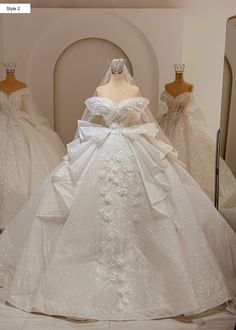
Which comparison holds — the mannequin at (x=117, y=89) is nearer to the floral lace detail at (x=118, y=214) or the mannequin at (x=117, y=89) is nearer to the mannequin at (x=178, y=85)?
the floral lace detail at (x=118, y=214)

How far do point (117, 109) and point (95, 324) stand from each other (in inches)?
41.1

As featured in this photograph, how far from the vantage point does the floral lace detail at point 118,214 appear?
1977 millimetres

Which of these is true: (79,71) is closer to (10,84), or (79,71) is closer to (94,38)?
(94,38)

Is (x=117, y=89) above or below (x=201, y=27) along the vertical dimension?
below

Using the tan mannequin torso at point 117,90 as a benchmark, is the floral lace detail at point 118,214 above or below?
below

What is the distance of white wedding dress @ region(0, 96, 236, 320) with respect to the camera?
194cm

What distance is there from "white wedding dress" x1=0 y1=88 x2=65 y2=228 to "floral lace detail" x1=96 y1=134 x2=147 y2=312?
567 mm

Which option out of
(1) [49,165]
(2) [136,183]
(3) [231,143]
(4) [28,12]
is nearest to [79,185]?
(2) [136,183]

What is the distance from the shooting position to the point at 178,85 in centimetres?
252

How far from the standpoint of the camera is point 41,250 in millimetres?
2070

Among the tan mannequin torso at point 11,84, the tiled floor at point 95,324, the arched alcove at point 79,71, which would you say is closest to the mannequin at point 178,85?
the arched alcove at point 79,71

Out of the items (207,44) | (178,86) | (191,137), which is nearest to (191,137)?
(191,137)

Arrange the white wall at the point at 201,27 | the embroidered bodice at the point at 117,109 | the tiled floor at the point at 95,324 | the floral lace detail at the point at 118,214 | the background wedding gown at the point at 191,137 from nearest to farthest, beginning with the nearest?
the tiled floor at the point at 95,324 < the floral lace detail at the point at 118,214 < the embroidered bodice at the point at 117,109 < the white wall at the point at 201,27 < the background wedding gown at the point at 191,137

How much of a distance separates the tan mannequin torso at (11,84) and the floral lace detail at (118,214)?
29.9 inches
